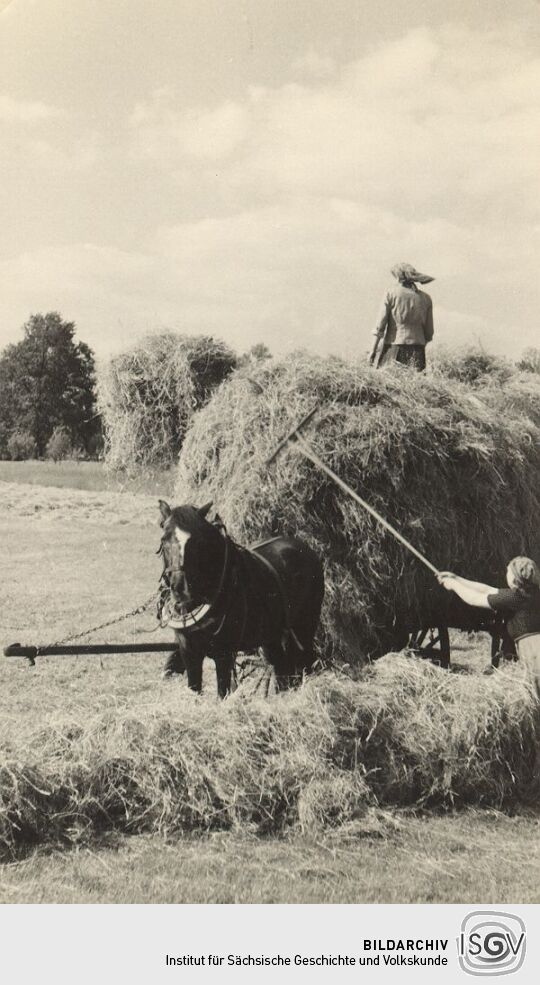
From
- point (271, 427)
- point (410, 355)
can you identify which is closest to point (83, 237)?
point (271, 427)

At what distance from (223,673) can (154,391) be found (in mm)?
2775

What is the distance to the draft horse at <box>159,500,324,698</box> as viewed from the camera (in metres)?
4.83

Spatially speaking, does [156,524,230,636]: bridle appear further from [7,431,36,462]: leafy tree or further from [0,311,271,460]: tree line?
[7,431,36,462]: leafy tree

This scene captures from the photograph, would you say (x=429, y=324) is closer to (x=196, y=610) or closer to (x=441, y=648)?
(x=441, y=648)

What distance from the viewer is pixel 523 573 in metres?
4.88

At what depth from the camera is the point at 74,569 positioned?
8.94 meters

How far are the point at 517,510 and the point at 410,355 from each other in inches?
74.7

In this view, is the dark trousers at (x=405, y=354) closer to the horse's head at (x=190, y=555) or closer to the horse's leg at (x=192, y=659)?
the horse's head at (x=190, y=555)

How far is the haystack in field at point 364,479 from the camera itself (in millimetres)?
6031

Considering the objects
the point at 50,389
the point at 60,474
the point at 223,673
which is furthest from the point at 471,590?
the point at 50,389

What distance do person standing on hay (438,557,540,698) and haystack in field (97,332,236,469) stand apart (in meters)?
3.01
